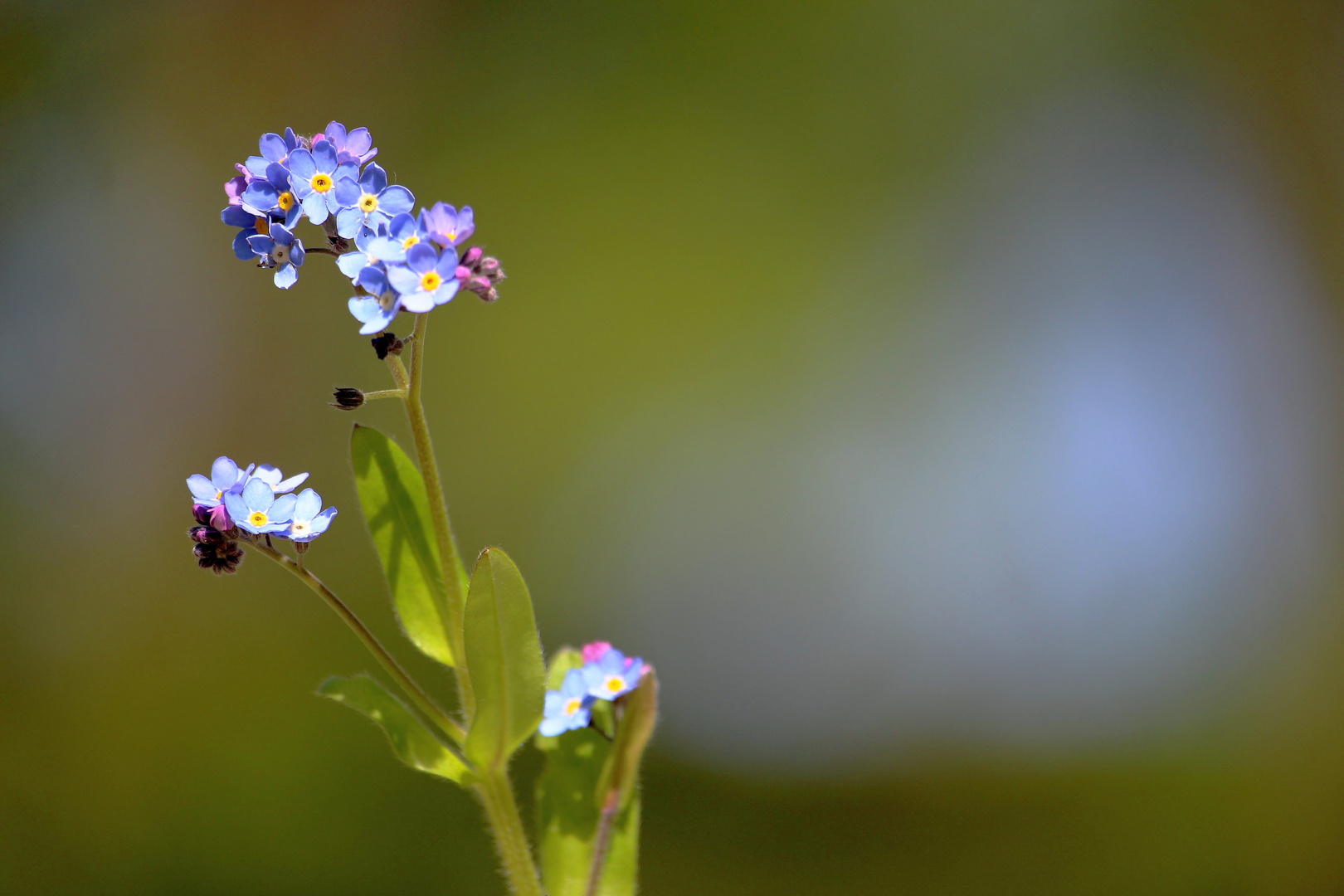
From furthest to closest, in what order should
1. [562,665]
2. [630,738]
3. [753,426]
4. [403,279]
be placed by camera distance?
1. [753,426]
2. [562,665]
3. [630,738]
4. [403,279]

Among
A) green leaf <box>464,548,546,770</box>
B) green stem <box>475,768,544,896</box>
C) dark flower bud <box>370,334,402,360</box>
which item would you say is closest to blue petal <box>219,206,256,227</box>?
dark flower bud <box>370,334,402,360</box>

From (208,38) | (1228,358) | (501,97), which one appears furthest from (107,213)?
(1228,358)

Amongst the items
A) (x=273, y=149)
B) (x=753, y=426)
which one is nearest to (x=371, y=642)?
(x=273, y=149)

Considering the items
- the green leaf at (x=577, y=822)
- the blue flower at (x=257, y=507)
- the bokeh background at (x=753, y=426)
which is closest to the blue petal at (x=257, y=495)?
the blue flower at (x=257, y=507)

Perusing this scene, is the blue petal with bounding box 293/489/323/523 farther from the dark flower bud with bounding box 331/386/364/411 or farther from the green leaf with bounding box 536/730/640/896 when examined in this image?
the green leaf with bounding box 536/730/640/896

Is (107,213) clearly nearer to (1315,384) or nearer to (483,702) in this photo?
(483,702)

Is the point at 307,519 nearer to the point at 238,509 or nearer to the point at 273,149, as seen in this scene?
the point at 238,509

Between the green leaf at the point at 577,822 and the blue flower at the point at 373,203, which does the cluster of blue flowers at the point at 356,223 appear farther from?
the green leaf at the point at 577,822
